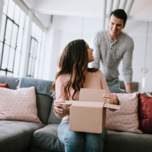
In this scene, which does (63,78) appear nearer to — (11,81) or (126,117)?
(126,117)

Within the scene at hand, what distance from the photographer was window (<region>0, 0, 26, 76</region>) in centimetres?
291

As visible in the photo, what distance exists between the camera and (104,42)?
6.66ft

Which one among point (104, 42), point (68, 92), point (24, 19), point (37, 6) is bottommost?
point (68, 92)

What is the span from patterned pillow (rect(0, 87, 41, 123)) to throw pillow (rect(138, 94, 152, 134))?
3.34 ft

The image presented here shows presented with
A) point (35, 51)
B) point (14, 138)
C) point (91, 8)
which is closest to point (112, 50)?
point (14, 138)

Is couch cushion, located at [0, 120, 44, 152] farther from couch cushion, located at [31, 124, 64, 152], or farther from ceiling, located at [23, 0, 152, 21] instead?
ceiling, located at [23, 0, 152, 21]

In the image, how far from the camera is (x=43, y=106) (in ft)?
6.61

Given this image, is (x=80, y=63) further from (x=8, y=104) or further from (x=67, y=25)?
(x=67, y=25)

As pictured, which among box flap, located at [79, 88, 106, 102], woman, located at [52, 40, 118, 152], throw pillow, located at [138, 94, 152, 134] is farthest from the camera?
throw pillow, located at [138, 94, 152, 134]

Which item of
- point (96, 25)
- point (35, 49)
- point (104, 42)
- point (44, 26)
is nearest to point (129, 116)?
point (104, 42)

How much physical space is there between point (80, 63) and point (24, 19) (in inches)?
101

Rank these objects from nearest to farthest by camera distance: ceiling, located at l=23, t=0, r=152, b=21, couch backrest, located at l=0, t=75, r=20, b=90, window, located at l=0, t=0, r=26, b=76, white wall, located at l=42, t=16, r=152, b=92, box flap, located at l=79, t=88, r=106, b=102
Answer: box flap, located at l=79, t=88, r=106, b=102 → couch backrest, located at l=0, t=75, r=20, b=90 → window, located at l=0, t=0, r=26, b=76 → ceiling, located at l=23, t=0, r=152, b=21 → white wall, located at l=42, t=16, r=152, b=92

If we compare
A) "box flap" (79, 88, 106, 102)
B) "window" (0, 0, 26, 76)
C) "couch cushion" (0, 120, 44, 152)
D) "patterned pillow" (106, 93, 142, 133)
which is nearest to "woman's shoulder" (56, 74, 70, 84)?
"box flap" (79, 88, 106, 102)

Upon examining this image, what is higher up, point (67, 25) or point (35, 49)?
point (67, 25)
